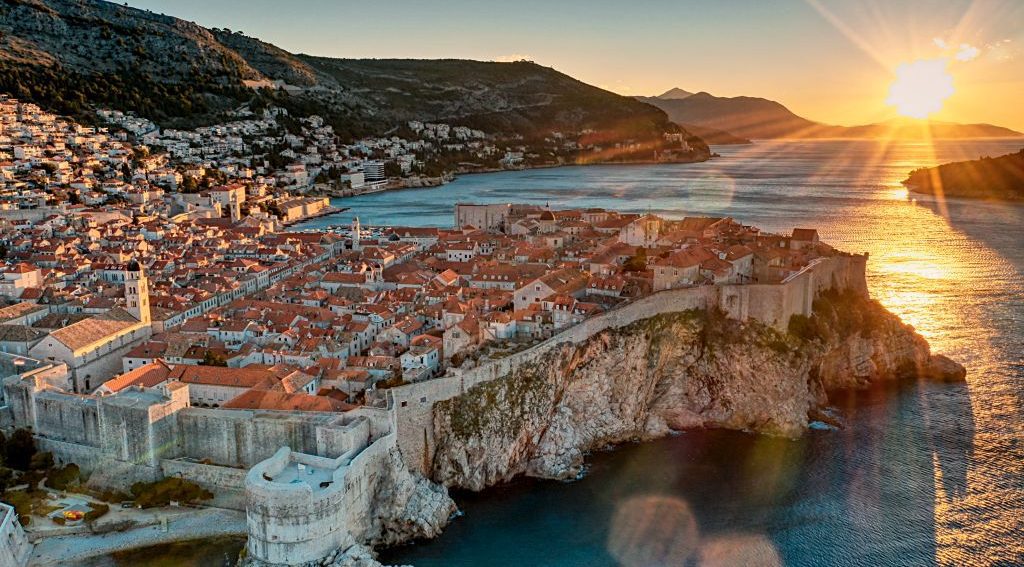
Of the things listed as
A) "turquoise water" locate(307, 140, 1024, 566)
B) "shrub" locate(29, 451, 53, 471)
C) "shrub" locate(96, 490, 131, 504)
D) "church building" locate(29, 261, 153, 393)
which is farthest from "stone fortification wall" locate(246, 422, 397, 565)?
"church building" locate(29, 261, 153, 393)

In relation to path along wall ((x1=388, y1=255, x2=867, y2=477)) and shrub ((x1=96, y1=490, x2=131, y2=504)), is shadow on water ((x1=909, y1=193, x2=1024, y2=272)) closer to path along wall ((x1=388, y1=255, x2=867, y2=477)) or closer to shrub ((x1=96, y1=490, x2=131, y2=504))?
path along wall ((x1=388, y1=255, x2=867, y2=477))

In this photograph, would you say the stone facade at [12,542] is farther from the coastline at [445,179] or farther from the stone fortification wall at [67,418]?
the coastline at [445,179]

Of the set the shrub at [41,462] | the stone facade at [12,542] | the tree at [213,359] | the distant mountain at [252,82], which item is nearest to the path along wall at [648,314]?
the tree at [213,359]

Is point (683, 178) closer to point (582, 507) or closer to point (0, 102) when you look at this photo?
point (0, 102)

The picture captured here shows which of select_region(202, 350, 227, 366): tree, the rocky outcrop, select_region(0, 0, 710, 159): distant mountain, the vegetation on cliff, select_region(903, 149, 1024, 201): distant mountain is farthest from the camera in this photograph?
select_region(0, 0, 710, 159): distant mountain

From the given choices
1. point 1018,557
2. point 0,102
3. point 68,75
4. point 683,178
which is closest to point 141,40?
point 68,75

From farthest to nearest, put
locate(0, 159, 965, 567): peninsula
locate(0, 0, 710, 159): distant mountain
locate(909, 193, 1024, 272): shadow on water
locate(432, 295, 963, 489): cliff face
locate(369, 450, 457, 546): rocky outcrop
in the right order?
locate(0, 0, 710, 159): distant mountain < locate(909, 193, 1024, 272): shadow on water < locate(432, 295, 963, 489): cliff face < locate(369, 450, 457, 546): rocky outcrop < locate(0, 159, 965, 567): peninsula

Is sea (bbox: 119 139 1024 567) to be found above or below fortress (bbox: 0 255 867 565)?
below
